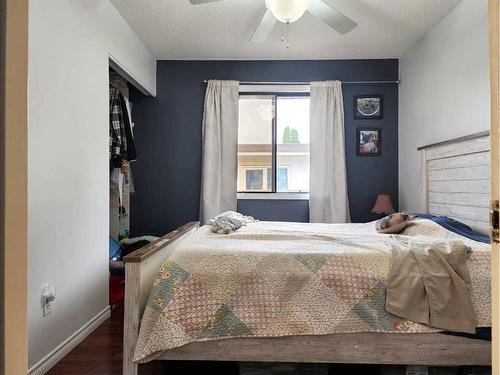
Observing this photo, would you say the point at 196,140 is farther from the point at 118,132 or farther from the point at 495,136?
the point at 495,136

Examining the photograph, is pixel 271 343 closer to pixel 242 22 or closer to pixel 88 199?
pixel 88 199

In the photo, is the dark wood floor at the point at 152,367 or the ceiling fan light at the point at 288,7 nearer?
the dark wood floor at the point at 152,367

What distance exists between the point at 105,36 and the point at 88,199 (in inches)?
51.0

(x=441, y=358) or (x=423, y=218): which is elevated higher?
(x=423, y=218)

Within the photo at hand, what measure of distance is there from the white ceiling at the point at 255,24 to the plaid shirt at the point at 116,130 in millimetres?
693

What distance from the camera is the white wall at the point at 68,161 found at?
6.43 ft

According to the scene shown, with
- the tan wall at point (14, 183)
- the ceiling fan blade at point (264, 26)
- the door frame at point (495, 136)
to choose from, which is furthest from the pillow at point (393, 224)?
the tan wall at point (14, 183)

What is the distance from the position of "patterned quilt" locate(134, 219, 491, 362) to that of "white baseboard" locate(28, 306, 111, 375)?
0.74 metres

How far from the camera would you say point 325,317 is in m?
1.73

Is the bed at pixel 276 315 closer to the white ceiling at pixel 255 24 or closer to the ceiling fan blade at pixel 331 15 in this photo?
the ceiling fan blade at pixel 331 15

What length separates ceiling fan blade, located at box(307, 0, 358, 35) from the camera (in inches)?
94.1

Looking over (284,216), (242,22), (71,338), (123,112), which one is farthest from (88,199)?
(284,216)

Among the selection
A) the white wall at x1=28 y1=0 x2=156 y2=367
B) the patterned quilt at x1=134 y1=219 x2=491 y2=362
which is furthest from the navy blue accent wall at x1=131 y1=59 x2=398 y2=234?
the patterned quilt at x1=134 y1=219 x2=491 y2=362

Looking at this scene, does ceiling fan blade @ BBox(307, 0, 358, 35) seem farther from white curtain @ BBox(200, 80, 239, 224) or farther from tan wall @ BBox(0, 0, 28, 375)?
tan wall @ BBox(0, 0, 28, 375)
